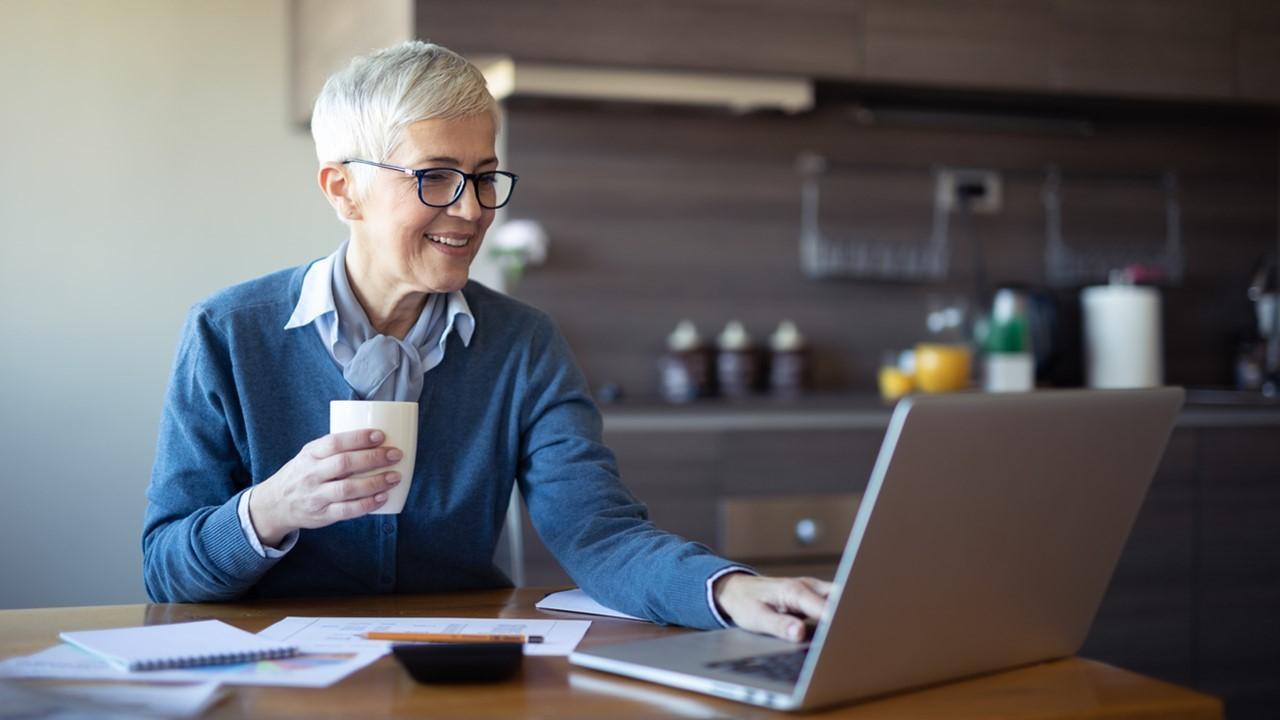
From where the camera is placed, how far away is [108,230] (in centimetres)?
330

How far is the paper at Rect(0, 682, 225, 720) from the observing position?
3.03 feet

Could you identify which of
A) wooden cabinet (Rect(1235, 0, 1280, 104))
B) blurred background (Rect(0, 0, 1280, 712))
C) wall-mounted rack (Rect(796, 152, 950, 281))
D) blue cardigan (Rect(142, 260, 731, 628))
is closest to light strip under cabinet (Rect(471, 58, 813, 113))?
blurred background (Rect(0, 0, 1280, 712))

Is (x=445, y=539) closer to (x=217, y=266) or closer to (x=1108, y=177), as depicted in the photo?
(x=217, y=266)

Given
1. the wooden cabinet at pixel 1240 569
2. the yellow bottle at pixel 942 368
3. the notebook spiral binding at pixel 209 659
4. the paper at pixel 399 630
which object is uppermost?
the yellow bottle at pixel 942 368

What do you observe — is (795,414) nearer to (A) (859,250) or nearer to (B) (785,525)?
(B) (785,525)

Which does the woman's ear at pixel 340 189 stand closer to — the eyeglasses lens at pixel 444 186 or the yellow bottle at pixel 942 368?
the eyeglasses lens at pixel 444 186

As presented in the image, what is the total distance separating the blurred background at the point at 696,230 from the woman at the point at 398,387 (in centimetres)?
124

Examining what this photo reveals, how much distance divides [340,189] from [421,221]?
14cm

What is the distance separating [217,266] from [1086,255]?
2.44m

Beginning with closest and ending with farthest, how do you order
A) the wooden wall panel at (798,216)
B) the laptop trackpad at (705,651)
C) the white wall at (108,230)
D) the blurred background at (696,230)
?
1. the laptop trackpad at (705,651)
2. the blurred background at (696,230)
3. the white wall at (108,230)
4. the wooden wall panel at (798,216)

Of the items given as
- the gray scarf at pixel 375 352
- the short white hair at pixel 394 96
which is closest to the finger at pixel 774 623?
the gray scarf at pixel 375 352

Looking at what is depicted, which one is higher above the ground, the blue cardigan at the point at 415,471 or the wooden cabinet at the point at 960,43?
the wooden cabinet at the point at 960,43

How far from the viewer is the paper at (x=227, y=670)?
3.34ft

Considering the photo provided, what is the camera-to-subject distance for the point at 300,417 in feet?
5.19
